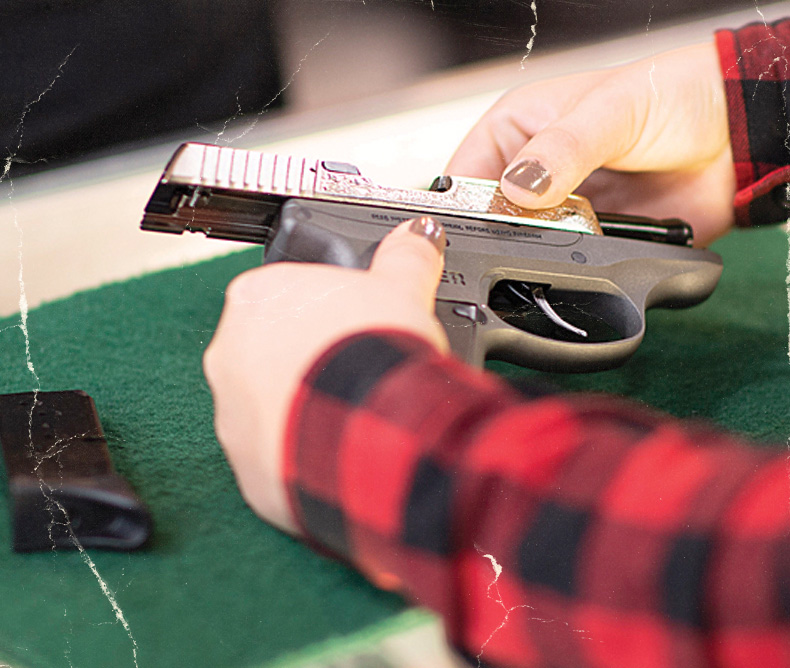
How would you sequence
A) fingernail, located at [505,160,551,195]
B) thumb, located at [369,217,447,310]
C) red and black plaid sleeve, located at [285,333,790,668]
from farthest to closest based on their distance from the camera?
fingernail, located at [505,160,551,195], thumb, located at [369,217,447,310], red and black plaid sleeve, located at [285,333,790,668]

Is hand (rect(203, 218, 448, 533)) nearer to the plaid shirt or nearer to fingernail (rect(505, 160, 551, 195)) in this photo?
the plaid shirt

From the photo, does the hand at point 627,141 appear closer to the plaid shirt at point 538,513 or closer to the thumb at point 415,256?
the thumb at point 415,256

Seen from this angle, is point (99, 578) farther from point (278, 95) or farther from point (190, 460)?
point (278, 95)

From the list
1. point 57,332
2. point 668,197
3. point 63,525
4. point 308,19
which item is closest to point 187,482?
point 63,525

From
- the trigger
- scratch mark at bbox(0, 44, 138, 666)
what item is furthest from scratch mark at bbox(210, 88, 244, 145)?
the trigger

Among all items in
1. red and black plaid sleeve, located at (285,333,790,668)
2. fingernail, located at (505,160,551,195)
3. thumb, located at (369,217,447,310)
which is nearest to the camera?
red and black plaid sleeve, located at (285,333,790,668)

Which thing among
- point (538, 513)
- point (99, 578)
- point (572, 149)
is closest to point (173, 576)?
point (99, 578)

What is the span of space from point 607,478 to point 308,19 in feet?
1.12

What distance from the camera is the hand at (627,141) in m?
0.52

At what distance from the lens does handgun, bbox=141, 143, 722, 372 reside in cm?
41

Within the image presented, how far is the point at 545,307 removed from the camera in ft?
1.49

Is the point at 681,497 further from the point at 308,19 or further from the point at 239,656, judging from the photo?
the point at 308,19

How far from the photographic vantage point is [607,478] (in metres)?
0.26

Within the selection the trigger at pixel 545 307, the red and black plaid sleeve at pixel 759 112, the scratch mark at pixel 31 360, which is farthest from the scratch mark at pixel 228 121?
the red and black plaid sleeve at pixel 759 112
